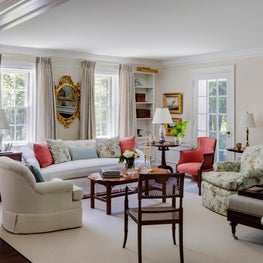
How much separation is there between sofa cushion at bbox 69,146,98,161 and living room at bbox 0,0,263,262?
1.92ft

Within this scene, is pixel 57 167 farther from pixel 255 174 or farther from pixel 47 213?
pixel 255 174

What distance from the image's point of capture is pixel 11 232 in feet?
14.3

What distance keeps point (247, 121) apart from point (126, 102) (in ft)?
8.78

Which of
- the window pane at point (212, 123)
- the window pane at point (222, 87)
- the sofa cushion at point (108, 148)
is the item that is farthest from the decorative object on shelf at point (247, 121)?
the sofa cushion at point (108, 148)

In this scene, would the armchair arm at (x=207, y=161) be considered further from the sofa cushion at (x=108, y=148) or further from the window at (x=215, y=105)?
the sofa cushion at (x=108, y=148)

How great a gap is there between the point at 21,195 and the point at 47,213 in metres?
0.37

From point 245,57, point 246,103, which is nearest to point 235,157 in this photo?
point 246,103

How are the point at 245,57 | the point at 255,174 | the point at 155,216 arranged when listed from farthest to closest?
the point at 245,57 < the point at 255,174 < the point at 155,216

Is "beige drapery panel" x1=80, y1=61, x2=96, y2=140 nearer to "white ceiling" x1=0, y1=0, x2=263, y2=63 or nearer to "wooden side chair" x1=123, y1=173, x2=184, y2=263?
"white ceiling" x1=0, y1=0, x2=263, y2=63

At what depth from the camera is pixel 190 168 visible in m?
6.64

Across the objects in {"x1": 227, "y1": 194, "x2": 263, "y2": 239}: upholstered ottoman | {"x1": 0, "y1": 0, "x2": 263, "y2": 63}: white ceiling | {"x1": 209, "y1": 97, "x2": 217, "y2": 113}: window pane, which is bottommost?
{"x1": 227, "y1": 194, "x2": 263, "y2": 239}: upholstered ottoman

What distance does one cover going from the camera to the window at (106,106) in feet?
26.1

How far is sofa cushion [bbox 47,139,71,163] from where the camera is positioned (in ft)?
21.3

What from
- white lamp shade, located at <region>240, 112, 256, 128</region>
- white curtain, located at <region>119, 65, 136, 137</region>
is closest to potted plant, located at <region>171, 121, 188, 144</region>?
white curtain, located at <region>119, 65, 136, 137</region>
